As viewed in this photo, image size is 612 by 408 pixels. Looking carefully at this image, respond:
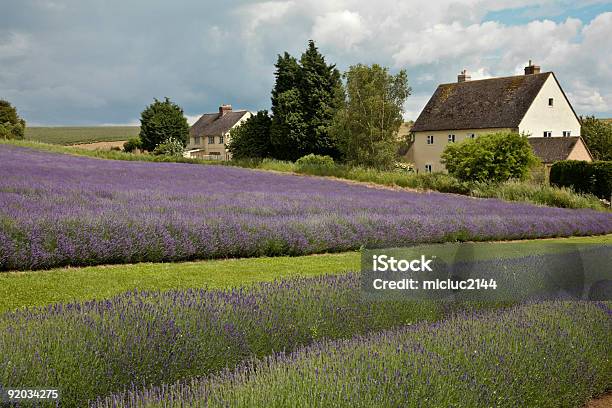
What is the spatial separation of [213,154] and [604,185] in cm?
4441

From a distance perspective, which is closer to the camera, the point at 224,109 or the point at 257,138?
the point at 257,138

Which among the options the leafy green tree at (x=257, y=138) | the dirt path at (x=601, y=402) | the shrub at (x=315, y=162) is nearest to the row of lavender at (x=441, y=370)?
the dirt path at (x=601, y=402)

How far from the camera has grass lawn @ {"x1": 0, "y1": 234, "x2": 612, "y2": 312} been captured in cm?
564

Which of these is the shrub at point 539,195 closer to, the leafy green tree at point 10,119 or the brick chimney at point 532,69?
the brick chimney at point 532,69

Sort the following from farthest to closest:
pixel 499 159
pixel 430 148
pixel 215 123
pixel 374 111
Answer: pixel 215 123 < pixel 430 148 < pixel 374 111 < pixel 499 159

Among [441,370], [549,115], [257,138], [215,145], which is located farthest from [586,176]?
[215,145]

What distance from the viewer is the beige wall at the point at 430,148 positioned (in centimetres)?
3859

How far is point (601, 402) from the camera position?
4.16m

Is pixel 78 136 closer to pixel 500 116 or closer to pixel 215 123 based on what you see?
pixel 215 123

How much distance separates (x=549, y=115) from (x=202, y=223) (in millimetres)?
34277

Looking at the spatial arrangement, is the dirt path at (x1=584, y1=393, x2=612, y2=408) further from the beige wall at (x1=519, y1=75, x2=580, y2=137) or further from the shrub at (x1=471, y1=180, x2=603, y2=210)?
the beige wall at (x1=519, y1=75, x2=580, y2=137)

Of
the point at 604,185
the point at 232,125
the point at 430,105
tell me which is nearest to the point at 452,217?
the point at 604,185

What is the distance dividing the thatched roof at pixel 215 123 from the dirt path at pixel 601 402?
58.3 m

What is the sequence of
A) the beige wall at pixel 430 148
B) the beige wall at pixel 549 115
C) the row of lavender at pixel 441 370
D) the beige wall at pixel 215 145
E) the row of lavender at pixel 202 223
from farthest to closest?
the beige wall at pixel 215 145, the beige wall at pixel 430 148, the beige wall at pixel 549 115, the row of lavender at pixel 202 223, the row of lavender at pixel 441 370
